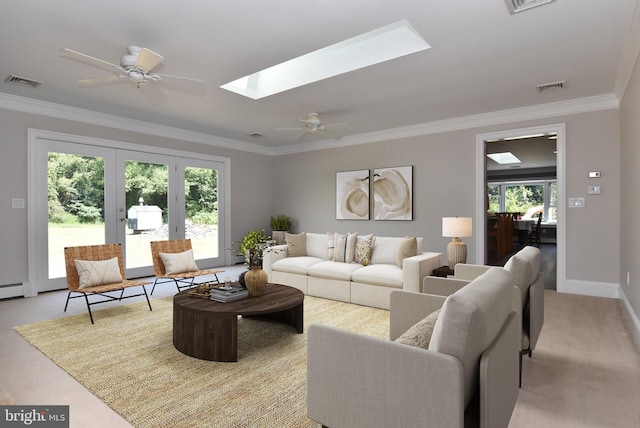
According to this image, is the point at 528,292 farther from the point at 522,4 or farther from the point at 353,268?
the point at 353,268

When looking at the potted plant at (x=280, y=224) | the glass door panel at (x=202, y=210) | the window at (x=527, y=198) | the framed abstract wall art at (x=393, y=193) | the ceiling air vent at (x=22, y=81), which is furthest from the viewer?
the window at (x=527, y=198)

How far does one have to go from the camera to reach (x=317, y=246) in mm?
5453

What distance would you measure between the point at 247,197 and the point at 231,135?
4.80 ft

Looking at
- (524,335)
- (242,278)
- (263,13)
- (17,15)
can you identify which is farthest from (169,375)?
(17,15)

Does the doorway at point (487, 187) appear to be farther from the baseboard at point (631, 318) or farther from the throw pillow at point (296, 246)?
the throw pillow at point (296, 246)

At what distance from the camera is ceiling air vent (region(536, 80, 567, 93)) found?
4.16m

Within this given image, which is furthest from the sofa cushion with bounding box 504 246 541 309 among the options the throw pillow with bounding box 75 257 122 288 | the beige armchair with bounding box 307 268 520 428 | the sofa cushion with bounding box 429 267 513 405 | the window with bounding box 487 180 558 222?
the window with bounding box 487 180 558 222

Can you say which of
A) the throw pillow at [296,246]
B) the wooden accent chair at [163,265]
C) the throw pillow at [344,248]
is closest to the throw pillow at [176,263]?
the wooden accent chair at [163,265]

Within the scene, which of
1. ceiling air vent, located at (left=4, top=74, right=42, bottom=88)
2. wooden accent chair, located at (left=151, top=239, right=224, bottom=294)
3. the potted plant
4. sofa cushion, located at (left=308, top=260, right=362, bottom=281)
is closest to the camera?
ceiling air vent, located at (left=4, top=74, right=42, bottom=88)

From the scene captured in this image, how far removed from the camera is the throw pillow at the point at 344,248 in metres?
4.88

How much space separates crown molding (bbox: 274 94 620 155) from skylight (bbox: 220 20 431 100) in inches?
107

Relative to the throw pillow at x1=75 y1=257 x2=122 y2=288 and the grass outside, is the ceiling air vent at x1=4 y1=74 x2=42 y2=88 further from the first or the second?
the throw pillow at x1=75 y1=257 x2=122 y2=288

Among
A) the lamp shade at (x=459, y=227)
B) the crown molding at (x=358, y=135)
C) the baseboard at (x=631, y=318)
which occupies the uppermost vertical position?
the crown molding at (x=358, y=135)

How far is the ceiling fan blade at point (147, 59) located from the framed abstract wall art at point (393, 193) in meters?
4.45
